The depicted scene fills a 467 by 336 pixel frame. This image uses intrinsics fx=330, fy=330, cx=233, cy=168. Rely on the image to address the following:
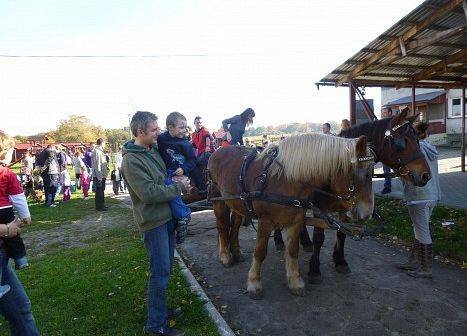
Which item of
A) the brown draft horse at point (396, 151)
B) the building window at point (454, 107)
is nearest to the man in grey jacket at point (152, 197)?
the brown draft horse at point (396, 151)

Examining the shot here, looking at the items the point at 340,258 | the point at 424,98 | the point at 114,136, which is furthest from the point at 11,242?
the point at 114,136

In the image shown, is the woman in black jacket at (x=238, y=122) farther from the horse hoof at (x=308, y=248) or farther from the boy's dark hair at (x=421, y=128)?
the boy's dark hair at (x=421, y=128)

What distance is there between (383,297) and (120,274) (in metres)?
3.34

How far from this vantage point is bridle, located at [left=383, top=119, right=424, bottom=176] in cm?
367

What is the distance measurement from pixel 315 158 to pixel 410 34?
4879 millimetres

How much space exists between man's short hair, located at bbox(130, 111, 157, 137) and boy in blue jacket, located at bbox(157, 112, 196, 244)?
0.31 metres

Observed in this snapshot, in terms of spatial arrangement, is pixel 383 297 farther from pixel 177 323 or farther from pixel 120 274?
pixel 120 274

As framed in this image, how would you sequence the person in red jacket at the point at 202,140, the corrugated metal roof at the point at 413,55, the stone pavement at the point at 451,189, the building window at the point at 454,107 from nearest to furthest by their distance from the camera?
the corrugated metal roof at the point at 413,55, the person in red jacket at the point at 202,140, the stone pavement at the point at 451,189, the building window at the point at 454,107

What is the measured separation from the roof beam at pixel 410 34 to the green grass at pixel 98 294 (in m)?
6.09

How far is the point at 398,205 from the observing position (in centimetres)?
738

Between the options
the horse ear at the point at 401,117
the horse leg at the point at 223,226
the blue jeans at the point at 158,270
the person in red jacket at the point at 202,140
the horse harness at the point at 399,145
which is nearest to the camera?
the blue jeans at the point at 158,270

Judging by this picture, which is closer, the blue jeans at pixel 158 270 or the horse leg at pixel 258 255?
the blue jeans at pixel 158 270

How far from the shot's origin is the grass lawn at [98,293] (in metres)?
3.28

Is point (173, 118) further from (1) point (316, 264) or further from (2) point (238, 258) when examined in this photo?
(2) point (238, 258)
